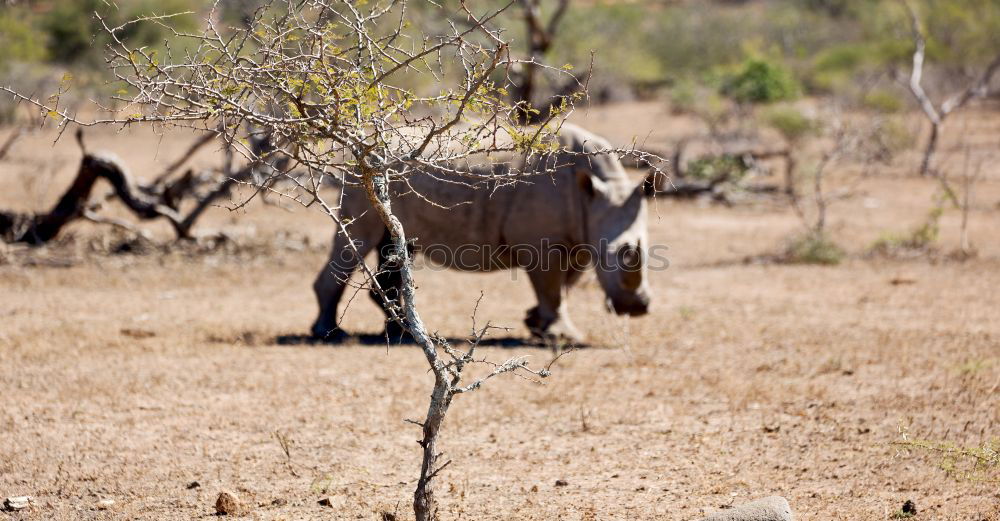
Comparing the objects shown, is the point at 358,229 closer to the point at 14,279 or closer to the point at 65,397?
the point at 65,397

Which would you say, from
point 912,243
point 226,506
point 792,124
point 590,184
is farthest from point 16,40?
point 226,506

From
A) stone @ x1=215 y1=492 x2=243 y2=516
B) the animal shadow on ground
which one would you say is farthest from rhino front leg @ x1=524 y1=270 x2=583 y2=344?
stone @ x1=215 y1=492 x2=243 y2=516

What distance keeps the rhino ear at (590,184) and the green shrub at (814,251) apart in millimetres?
5228

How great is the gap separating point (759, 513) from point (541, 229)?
4770 mm

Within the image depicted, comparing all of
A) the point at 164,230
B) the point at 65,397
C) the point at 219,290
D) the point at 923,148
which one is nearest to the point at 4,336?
the point at 65,397

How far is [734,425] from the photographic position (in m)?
6.89

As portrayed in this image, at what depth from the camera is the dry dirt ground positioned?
18.6 ft

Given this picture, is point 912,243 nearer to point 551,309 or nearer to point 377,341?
point 551,309

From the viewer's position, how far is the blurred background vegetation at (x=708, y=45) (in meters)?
24.1

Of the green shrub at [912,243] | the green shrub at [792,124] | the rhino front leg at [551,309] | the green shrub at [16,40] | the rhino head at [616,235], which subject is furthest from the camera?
the green shrub at [16,40]

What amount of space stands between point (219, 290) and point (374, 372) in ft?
13.8

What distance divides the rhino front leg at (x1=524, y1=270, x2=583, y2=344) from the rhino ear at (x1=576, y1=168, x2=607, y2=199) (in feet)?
2.78

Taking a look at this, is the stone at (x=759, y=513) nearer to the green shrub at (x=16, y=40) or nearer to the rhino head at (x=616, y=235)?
the rhino head at (x=616, y=235)

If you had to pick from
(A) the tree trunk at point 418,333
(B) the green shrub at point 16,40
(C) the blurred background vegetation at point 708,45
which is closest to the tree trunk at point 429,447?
(A) the tree trunk at point 418,333
